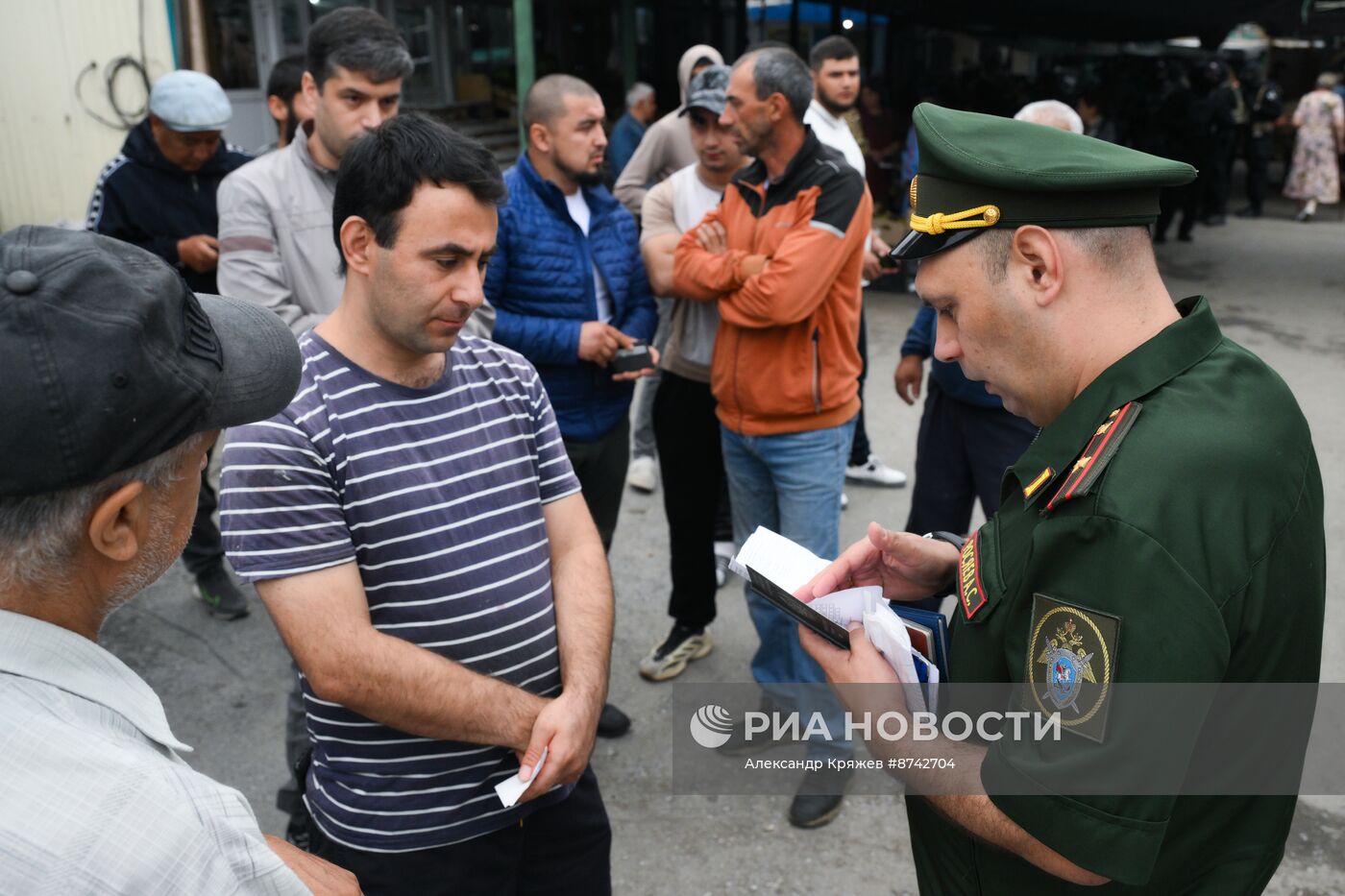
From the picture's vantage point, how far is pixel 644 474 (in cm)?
542

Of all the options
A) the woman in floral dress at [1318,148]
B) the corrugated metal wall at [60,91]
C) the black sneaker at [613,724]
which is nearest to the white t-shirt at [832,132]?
the black sneaker at [613,724]

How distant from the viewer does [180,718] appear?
3.57 meters

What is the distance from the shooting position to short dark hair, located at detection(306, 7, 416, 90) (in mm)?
3168

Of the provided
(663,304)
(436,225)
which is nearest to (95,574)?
(436,225)

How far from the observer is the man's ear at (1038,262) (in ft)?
4.59

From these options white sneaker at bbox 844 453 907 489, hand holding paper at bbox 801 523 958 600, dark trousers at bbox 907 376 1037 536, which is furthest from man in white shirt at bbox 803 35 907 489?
hand holding paper at bbox 801 523 958 600

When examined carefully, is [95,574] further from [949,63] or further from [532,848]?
[949,63]

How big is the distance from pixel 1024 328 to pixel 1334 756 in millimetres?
2804

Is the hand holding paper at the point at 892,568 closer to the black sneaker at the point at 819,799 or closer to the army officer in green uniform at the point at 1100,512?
the army officer in green uniform at the point at 1100,512

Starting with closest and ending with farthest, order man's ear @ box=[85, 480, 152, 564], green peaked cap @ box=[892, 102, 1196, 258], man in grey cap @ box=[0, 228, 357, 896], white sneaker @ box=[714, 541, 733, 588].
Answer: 1. man in grey cap @ box=[0, 228, 357, 896]
2. man's ear @ box=[85, 480, 152, 564]
3. green peaked cap @ box=[892, 102, 1196, 258]
4. white sneaker @ box=[714, 541, 733, 588]

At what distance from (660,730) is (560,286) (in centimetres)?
156

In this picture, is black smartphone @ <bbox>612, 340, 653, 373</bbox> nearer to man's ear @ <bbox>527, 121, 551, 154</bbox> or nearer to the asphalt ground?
man's ear @ <bbox>527, 121, 551, 154</bbox>

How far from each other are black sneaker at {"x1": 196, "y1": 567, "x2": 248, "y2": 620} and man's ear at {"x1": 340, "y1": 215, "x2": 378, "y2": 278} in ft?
8.85

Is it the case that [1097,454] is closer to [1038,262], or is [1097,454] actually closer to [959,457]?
[1038,262]
